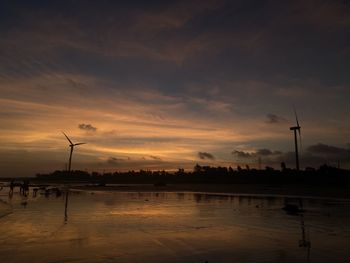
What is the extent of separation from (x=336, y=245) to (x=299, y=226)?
23.8 ft

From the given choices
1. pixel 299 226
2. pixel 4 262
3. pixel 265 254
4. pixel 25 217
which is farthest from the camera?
pixel 25 217

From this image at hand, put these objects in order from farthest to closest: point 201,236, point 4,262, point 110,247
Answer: point 201,236, point 110,247, point 4,262

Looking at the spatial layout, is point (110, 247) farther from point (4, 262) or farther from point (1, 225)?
point (1, 225)

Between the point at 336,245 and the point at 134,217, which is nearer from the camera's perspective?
the point at 336,245

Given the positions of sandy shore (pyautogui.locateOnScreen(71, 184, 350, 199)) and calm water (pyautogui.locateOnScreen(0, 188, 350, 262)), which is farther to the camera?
sandy shore (pyautogui.locateOnScreen(71, 184, 350, 199))

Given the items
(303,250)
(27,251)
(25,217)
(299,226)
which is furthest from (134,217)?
(303,250)

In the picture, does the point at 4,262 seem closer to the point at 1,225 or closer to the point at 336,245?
the point at 1,225

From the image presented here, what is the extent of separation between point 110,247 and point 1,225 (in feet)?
39.6

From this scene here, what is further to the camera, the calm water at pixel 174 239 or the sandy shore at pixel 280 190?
the sandy shore at pixel 280 190

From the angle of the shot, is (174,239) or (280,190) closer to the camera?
(174,239)

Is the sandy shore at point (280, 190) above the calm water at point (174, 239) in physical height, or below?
above

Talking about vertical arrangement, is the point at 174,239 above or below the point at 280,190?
below

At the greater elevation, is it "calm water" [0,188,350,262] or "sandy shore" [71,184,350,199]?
"sandy shore" [71,184,350,199]

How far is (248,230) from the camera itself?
82.2 feet
